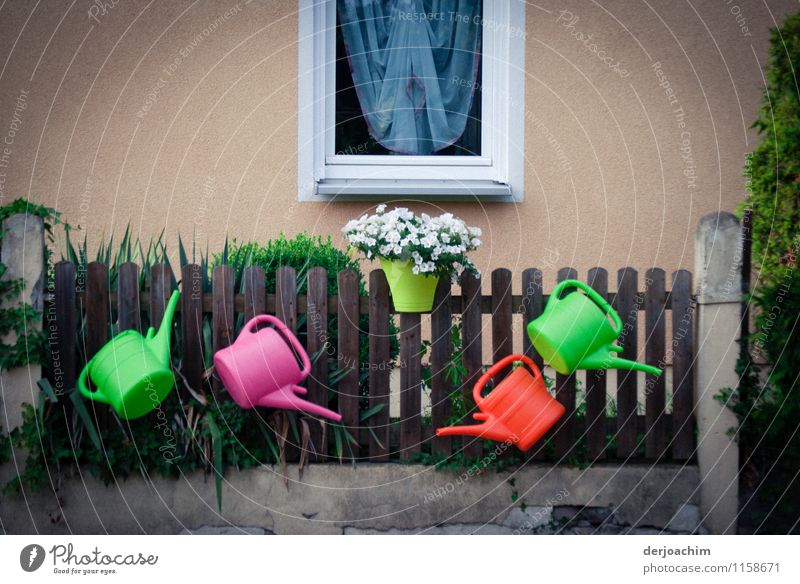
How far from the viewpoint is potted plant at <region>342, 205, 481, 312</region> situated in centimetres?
311

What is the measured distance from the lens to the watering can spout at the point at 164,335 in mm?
3037

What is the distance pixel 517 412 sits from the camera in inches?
123

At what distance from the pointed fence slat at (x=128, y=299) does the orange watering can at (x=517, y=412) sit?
141 cm

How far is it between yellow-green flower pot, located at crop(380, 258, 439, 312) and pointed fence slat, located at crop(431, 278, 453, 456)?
6 cm

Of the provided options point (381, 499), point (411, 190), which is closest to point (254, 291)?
point (381, 499)

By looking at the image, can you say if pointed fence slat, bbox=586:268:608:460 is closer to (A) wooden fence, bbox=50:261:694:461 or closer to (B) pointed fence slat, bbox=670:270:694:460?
(A) wooden fence, bbox=50:261:694:461

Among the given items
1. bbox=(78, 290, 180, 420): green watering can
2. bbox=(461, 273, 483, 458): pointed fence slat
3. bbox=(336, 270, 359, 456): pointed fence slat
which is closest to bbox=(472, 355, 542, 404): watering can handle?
bbox=(461, 273, 483, 458): pointed fence slat

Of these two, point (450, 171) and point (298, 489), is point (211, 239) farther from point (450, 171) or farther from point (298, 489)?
point (298, 489)

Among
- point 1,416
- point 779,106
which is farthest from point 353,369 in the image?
point 779,106

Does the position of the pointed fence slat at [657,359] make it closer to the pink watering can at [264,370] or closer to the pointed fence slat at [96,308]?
the pink watering can at [264,370]

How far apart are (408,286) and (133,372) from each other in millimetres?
1124

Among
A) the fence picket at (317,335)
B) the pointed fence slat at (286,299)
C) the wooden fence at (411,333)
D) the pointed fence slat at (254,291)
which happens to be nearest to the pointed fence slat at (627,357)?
the wooden fence at (411,333)

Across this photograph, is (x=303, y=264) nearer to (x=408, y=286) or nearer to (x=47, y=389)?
(x=408, y=286)

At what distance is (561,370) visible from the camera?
3057mm
